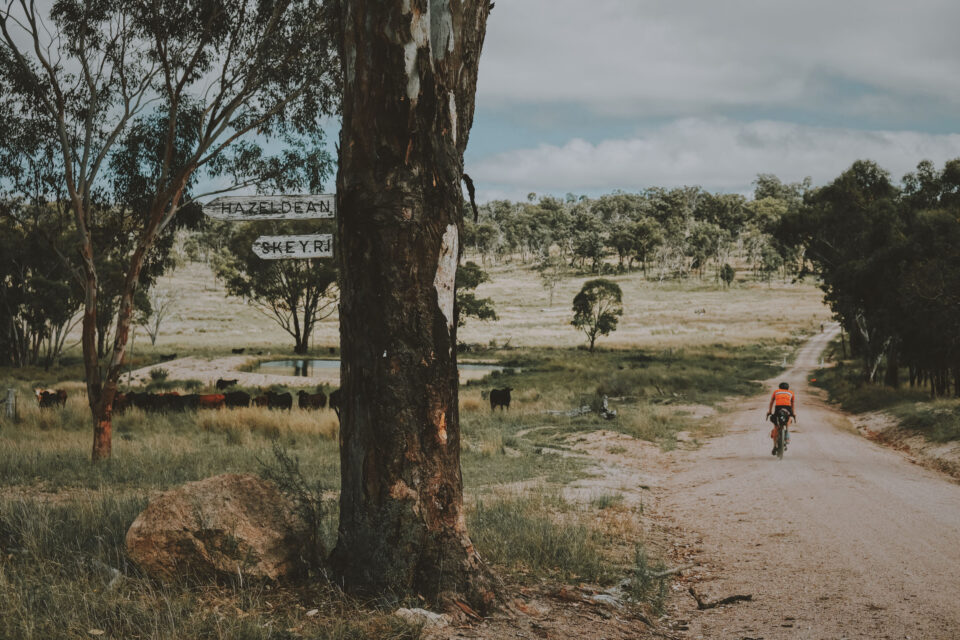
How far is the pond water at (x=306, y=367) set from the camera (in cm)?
4194

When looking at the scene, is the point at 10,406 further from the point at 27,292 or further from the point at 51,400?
the point at 27,292

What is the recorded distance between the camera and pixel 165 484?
9.71 meters

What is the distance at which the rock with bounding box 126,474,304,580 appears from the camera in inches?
187

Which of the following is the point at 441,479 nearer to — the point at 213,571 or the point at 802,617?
the point at 213,571

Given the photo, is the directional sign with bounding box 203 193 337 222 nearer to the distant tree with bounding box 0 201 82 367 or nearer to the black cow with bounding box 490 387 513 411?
the black cow with bounding box 490 387 513 411

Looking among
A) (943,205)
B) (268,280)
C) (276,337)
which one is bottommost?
(276,337)

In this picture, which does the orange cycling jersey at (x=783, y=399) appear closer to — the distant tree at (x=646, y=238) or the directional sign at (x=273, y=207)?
the directional sign at (x=273, y=207)

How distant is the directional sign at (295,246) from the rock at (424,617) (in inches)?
103

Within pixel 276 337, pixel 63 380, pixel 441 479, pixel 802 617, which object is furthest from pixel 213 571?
pixel 276 337

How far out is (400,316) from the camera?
14.9ft

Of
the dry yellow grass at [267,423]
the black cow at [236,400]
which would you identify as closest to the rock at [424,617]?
the dry yellow grass at [267,423]

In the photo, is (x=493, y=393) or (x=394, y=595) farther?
(x=493, y=393)

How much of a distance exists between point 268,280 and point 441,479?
45.7m

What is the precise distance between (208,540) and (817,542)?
20.8ft
